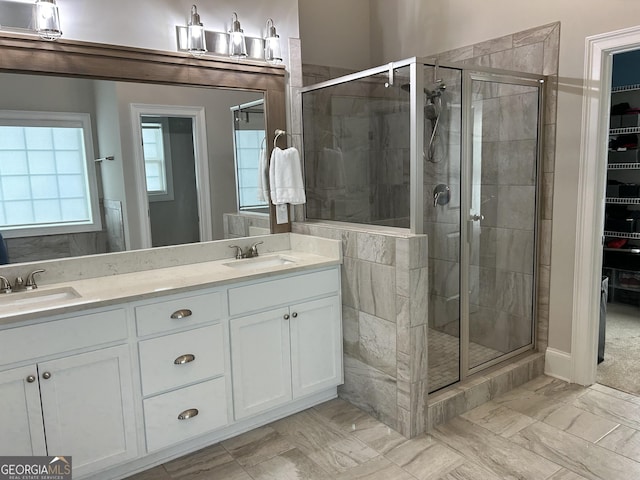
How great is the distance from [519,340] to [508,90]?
5.26 ft

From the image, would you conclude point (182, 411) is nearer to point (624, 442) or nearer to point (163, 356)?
point (163, 356)

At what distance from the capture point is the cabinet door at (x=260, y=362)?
2434 millimetres

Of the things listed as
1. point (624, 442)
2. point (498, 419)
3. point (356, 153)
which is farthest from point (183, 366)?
point (624, 442)

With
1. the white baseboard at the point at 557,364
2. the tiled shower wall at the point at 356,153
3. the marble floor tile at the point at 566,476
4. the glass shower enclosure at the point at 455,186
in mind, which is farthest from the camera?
the tiled shower wall at the point at 356,153

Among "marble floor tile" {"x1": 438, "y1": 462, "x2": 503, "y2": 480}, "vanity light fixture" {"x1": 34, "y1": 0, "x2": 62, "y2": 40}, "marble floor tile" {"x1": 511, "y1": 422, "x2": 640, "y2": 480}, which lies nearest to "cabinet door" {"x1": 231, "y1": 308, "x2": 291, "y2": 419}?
"marble floor tile" {"x1": 438, "y1": 462, "x2": 503, "y2": 480}

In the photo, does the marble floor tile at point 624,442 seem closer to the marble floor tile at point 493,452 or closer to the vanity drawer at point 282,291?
the marble floor tile at point 493,452

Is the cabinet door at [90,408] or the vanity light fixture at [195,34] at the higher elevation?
the vanity light fixture at [195,34]

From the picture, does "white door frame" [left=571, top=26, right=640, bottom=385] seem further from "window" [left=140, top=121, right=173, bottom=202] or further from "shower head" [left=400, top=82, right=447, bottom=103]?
"window" [left=140, top=121, right=173, bottom=202]

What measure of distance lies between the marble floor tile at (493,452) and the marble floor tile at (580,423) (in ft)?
1.10

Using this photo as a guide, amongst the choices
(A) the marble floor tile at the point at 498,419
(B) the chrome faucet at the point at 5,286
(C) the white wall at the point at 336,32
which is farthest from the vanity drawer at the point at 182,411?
(C) the white wall at the point at 336,32

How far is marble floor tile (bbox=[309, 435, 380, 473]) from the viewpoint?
227cm

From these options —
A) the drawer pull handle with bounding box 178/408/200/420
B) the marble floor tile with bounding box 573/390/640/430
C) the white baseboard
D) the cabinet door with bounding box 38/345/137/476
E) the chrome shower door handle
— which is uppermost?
the chrome shower door handle

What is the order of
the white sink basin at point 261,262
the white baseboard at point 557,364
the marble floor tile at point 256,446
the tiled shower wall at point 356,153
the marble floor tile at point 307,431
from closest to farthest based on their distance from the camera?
1. the marble floor tile at point 256,446
2. the marble floor tile at point 307,431
3. the white sink basin at point 261,262
4. the white baseboard at point 557,364
5. the tiled shower wall at point 356,153

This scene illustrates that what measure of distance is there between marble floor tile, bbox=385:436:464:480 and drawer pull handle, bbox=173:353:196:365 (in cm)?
106
